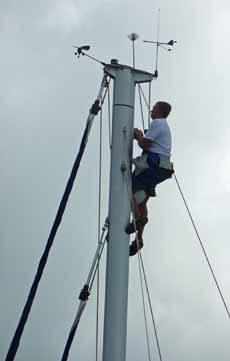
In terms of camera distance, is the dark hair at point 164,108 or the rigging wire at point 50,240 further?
the dark hair at point 164,108

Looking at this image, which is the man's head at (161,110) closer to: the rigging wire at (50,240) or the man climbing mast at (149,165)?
the man climbing mast at (149,165)

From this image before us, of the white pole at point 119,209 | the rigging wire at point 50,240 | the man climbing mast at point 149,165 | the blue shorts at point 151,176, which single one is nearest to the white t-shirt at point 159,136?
the man climbing mast at point 149,165

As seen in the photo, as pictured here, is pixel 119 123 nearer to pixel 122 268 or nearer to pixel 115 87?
pixel 115 87

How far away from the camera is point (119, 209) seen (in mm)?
12211

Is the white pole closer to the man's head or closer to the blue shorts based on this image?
the blue shorts

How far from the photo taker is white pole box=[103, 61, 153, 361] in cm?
1149

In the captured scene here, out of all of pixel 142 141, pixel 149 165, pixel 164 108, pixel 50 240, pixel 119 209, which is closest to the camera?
pixel 119 209

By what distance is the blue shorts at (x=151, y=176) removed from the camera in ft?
41.8

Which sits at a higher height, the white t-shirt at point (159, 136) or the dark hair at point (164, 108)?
the dark hair at point (164, 108)

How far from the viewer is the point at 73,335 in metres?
12.9

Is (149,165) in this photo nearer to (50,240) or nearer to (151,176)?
(151,176)

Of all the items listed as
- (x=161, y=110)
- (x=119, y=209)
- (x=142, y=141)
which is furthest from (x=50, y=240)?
(x=161, y=110)

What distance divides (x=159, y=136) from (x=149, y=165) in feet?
1.85

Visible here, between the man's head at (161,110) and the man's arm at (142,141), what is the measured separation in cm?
52
